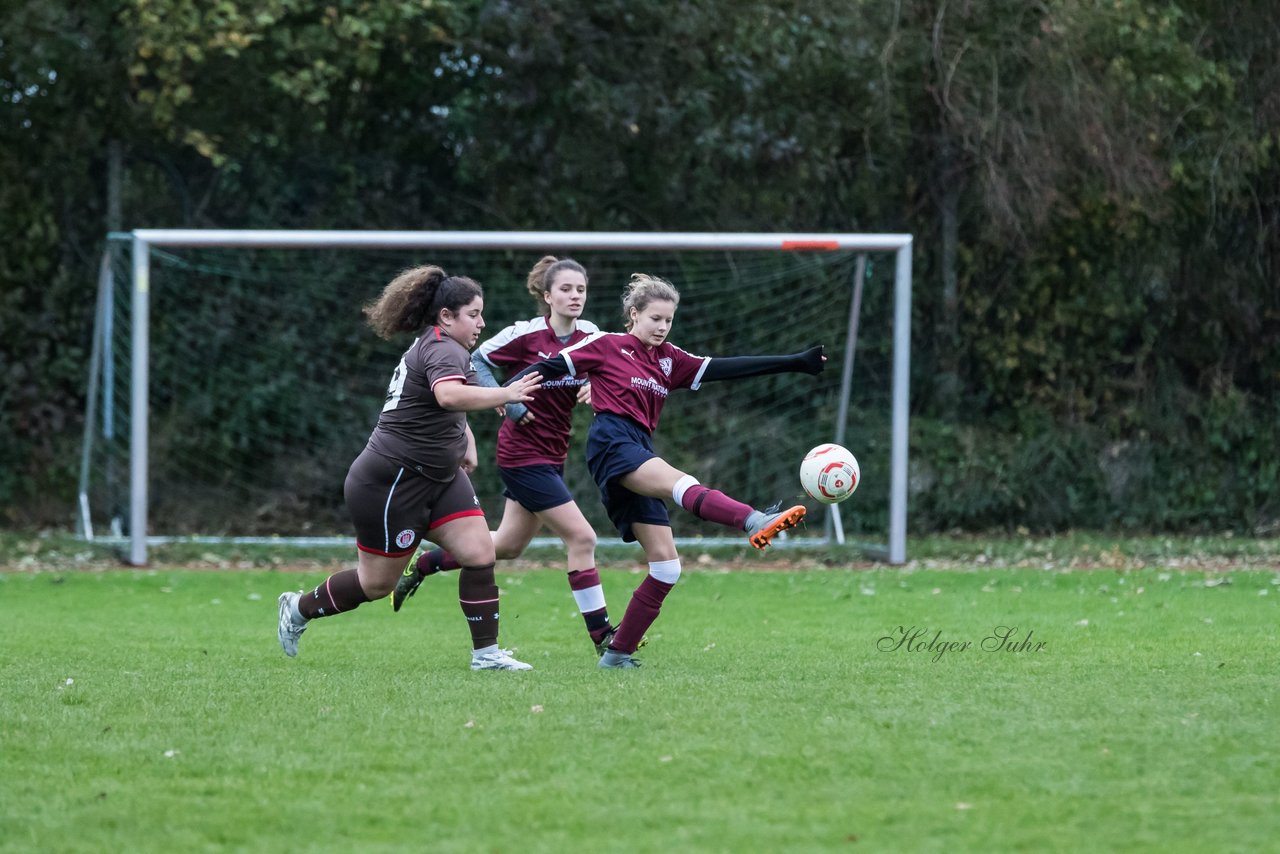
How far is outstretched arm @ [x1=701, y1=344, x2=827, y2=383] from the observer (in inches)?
268

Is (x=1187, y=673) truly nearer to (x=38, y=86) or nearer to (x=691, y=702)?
(x=691, y=702)

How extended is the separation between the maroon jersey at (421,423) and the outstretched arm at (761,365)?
1156 millimetres

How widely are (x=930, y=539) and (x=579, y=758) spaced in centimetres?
994

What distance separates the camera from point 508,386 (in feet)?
20.7

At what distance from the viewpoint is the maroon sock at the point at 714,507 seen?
241 inches

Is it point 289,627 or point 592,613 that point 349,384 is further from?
point 592,613

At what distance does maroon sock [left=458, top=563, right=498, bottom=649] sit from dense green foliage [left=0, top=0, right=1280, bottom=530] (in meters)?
8.33

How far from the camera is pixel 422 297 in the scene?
6621 millimetres

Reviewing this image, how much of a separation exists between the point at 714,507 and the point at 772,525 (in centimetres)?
38

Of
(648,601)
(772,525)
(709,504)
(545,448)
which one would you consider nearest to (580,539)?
(545,448)

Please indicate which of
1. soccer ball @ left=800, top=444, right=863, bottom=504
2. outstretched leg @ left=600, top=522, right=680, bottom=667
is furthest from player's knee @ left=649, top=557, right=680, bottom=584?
soccer ball @ left=800, top=444, right=863, bottom=504

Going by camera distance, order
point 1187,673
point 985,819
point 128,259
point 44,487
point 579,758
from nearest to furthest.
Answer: point 985,819 → point 579,758 → point 1187,673 → point 128,259 → point 44,487

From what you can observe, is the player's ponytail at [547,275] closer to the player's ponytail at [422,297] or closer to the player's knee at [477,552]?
the player's ponytail at [422,297]

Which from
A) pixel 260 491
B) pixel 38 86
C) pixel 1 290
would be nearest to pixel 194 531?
pixel 260 491
